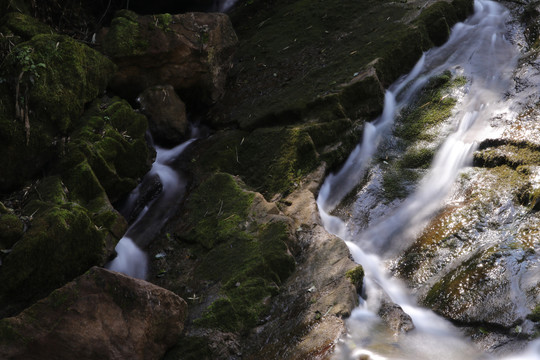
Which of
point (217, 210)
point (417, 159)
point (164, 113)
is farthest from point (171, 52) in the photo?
point (417, 159)

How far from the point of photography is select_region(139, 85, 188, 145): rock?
7.43 m

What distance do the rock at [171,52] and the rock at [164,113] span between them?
0.23 metres

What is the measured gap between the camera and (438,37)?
28.8ft

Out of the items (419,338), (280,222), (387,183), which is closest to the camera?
(419,338)

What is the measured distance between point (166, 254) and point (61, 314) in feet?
6.11

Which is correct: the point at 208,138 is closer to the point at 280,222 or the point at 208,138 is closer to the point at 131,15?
the point at 131,15

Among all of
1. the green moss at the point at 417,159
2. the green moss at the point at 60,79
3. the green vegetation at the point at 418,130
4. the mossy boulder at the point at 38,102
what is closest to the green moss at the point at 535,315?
the green vegetation at the point at 418,130

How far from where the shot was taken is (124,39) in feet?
24.3

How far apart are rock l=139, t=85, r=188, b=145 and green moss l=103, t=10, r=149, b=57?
2.08ft

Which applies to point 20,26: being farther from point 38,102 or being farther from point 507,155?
point 507,155

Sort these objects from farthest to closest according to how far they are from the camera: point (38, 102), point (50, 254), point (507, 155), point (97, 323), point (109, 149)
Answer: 1. point (109, 149)
2. point (507, 155)
3. point (38, 102)
4. point (50, 254)
5. point (97, 323)

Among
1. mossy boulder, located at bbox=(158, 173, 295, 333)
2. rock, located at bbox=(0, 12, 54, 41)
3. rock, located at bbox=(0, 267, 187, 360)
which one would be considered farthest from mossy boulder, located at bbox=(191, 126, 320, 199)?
rock, located at bbox=(0, 12, 54, 41)

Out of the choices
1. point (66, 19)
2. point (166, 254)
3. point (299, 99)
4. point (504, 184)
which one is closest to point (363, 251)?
point (504, 184)

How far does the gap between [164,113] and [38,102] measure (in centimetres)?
214
